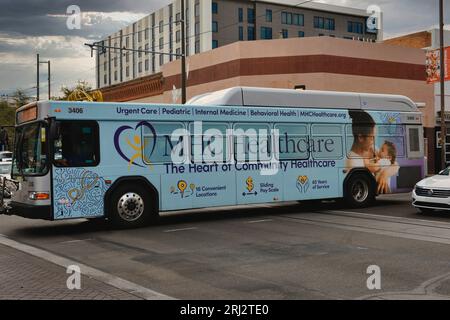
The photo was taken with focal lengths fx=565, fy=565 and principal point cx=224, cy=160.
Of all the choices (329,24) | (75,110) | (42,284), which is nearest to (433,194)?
(75,110)

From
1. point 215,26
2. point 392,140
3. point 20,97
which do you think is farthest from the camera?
point 215,26

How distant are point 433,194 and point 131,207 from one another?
291 inches

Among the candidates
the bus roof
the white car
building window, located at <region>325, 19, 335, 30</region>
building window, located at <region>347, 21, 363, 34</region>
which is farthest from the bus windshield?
building window, located at <region>347, 21, 363, 34</region>

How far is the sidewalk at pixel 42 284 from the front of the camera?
6.52 m

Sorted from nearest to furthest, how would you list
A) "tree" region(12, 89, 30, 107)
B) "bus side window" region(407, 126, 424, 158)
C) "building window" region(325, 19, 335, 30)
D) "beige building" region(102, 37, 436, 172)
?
"bus side window" region(407, 126, 424, 158) → "beige building" region(102, 37, 436, 172) → "tree" region(12, 89, 30, 107) → "building window" region(325, 19, 335, 30)

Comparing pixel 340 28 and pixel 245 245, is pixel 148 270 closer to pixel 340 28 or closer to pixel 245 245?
pixel 245 245

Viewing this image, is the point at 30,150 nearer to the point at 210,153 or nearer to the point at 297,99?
the point at 210,153

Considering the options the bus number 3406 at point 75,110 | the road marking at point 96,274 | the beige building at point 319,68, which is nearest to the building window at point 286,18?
the beige building at point 319,68

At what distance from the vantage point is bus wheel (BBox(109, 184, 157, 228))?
12.3 metres

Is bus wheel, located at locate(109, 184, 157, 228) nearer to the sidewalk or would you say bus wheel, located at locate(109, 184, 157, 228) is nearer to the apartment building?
the sidewalk

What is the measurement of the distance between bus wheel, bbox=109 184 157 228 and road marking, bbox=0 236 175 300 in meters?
2.21

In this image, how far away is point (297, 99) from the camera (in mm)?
15320

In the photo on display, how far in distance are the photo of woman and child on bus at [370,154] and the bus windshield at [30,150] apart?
8.53 m

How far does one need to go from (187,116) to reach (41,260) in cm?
547
